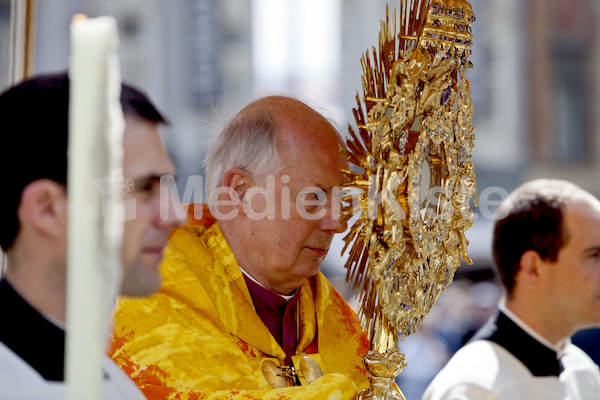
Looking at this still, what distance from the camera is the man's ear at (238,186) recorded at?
89.0 inches

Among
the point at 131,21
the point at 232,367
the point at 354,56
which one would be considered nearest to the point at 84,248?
the point at 232,367

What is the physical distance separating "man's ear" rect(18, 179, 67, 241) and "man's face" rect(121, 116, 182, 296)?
0.09m

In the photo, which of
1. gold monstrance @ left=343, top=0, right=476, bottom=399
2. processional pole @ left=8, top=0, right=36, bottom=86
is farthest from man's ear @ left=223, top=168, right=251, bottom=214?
processional pole @ left=8, top=0, right=36, bottom=86

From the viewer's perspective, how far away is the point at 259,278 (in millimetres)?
2268

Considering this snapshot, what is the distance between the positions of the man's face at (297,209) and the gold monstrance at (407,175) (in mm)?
127

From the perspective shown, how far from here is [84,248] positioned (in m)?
0.95

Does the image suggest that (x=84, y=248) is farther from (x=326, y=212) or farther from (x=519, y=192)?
(x=519, y=192)

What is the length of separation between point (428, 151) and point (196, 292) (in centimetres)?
68

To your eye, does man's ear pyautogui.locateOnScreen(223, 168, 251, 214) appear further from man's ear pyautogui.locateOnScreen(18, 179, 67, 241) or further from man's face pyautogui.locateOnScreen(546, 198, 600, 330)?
man's ear pyautogui.locateOnScreen(18, 179, 67, 241)

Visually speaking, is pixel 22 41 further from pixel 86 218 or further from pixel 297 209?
pixel 86 218

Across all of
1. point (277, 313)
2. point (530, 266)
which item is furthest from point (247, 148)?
point (530, 266)

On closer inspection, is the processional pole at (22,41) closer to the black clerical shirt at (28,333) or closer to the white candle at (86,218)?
the black clerical shirt at (28,333)
